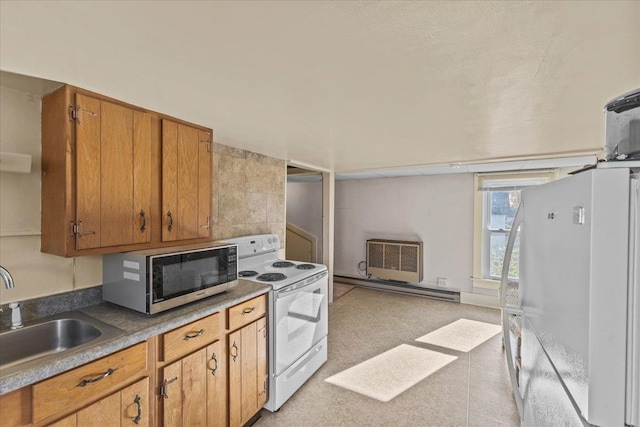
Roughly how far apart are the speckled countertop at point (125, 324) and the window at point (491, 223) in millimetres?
3766

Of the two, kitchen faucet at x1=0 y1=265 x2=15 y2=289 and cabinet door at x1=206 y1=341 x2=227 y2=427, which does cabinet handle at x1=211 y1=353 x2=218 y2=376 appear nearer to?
cabinet door at x1=206 y1=341 x2=227 y2=427

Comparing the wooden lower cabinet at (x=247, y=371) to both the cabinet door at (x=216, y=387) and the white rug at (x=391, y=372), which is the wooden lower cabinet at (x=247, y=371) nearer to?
the cabinet door at (x=216, y=387)

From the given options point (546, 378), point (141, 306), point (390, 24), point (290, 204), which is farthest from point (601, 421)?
point (290, 204)

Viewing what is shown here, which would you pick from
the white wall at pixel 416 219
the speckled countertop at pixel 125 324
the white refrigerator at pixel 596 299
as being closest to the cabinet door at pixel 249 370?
the speckled countertop at pixel 125 324

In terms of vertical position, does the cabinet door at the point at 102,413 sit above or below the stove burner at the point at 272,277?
below

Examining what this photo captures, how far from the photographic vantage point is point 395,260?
4992 millimetres

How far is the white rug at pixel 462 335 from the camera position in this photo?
317 cm

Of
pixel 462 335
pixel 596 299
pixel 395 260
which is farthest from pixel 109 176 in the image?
pixel 395 260

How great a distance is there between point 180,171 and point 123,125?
16.6 inches

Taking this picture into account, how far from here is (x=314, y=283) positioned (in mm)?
2539

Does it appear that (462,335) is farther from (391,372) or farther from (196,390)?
(196,390)

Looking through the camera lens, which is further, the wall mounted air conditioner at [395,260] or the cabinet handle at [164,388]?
the wall mounted air conditioner at [395,260]

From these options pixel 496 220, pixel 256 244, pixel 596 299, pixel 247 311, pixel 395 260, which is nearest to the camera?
pixel 596 299

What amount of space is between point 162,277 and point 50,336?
589mm
